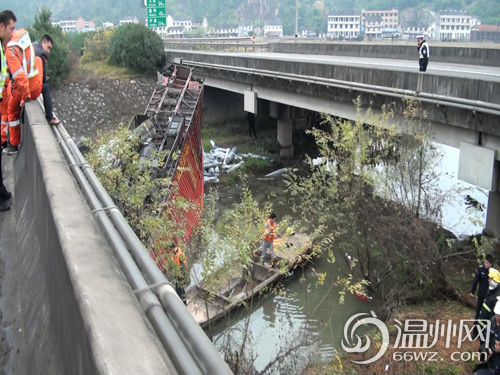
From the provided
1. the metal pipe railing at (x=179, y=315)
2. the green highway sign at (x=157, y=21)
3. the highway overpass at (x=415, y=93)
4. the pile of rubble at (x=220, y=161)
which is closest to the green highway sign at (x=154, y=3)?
the green highway sign at (x=157, y=21)

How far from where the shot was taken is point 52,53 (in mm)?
33500

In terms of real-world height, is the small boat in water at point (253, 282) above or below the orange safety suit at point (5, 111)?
below

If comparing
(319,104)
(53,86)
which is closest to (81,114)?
(53,86)

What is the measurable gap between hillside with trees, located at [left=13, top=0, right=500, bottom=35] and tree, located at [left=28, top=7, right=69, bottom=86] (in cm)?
11300

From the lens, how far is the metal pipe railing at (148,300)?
1.86 m

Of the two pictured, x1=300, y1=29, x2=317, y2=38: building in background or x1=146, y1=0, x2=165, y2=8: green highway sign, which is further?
x1=300, y1=29, x2=317, y2=38: building in background

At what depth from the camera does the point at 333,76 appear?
1778 cm

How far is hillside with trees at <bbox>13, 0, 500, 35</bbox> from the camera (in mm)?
154450

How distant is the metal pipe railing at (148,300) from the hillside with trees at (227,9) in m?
150

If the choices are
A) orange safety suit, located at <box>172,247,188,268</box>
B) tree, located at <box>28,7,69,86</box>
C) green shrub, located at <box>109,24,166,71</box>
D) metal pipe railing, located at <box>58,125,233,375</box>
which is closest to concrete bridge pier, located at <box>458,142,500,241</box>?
orange safety suit, located at <box>172,247,188,268</box>

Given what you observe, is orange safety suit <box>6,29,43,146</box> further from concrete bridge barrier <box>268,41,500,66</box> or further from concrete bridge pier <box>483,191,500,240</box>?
concrete bridge barrier <box>268,41,500,66</box>

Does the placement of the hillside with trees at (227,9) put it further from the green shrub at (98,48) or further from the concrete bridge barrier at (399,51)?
the concrete bridge barrier at (399,51)

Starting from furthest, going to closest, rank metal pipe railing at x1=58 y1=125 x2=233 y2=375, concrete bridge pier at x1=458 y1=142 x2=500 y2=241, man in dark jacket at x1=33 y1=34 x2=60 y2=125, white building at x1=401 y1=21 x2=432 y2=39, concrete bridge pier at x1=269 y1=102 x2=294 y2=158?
white building at x1=401 y1=21 x2=432 y2=39 → concrete bridge pier at x1=269 y1=102 x2=294 y2=158 → concrete bridge pier at x1=458 y1=142 x2=500 y2=241 → man in dark jacket at x1=33 y1=34 x2=60 y2=125 → metal pipe railing at x1=58 y1=125 x2=233 y2=375

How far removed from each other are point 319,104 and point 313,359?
39.3 ft
